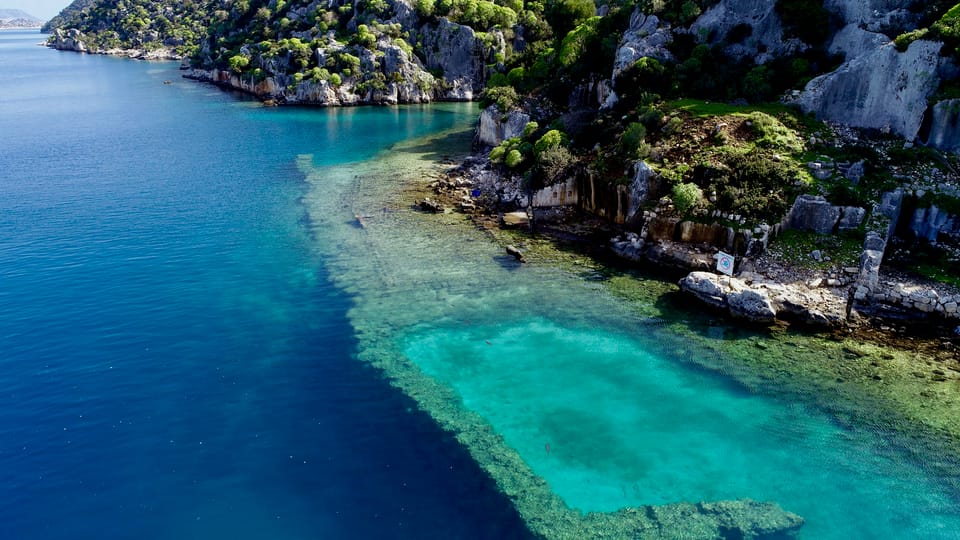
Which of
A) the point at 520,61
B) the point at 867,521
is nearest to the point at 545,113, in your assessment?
the point at 520,61

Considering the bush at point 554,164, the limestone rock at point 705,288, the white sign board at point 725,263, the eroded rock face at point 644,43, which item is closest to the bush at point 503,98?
the eroded rock face at point 644,43

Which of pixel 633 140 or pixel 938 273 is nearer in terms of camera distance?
pixel 938 273

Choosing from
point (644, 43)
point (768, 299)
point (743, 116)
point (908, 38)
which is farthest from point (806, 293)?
point (644, 43)

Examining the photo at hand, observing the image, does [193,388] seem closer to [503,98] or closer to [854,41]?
[503,98]

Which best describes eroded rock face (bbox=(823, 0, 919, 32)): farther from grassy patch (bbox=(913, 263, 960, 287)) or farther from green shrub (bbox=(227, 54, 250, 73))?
green shrub (bbox=(227, 54, 250, 73))

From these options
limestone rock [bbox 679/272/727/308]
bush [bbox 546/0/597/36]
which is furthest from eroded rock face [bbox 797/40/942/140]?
bush [bbox 546/0/597/36]

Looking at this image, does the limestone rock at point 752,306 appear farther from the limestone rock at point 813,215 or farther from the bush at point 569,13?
the bush at point 569,13
